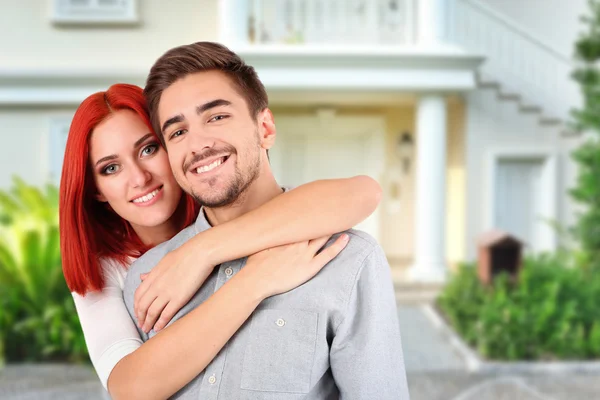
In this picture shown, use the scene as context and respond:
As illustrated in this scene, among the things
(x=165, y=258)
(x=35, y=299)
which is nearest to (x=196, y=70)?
(x=165, y=258)

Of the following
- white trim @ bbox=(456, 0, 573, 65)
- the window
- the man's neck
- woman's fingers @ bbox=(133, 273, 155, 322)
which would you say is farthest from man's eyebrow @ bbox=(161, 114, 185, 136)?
white trim @ bbox=(456, 0, 573, 65)

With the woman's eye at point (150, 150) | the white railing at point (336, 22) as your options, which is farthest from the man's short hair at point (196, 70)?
the white railing at point (336, 22)

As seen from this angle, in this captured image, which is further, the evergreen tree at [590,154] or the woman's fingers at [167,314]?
the evergreen tree at [590,154]

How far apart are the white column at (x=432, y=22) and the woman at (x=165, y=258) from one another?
24.0 feet

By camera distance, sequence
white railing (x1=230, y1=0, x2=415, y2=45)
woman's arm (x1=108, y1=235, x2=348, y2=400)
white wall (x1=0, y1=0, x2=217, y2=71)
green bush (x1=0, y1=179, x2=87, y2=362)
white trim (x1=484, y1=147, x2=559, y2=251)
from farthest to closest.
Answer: white trim (x1=484, y1=147, x2=559, y2=251)
white wall (x1=0, y1=0, x2=217, y2=71)
white railing (x1=230, y1=0, x2=415, y2=45)
green bush (x1=0, y1=179, x2=87, y2=362)
woman's arm (x1=108, y1=235, x2=348, y2=400)

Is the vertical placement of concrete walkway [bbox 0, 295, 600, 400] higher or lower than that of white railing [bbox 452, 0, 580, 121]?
lower

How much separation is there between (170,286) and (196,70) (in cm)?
48

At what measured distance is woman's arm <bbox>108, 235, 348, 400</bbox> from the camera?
4.36 ft

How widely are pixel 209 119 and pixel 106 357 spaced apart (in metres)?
0.59

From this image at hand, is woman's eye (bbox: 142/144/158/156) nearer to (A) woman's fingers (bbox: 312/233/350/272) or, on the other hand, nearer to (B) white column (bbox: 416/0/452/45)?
(A) woman's fingers (bbox: 312/233/350/272)

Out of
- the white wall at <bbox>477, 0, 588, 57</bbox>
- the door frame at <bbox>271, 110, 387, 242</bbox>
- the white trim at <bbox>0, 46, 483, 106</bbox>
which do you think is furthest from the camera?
the white wall at <bbox>477, 0, 588, 57</bbox>

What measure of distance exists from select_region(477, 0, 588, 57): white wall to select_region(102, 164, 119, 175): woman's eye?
35.7 feet

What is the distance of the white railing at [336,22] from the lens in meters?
8.84

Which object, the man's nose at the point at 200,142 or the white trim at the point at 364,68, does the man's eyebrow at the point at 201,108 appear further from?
the white trim at the point at 364,68
